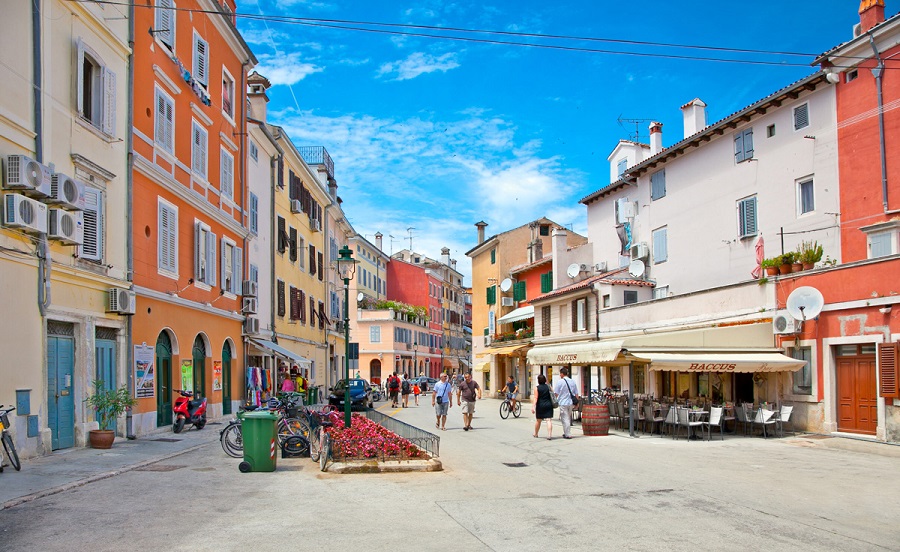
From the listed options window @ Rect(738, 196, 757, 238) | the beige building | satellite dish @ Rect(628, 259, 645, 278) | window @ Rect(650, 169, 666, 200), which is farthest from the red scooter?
window @ Rect(650, 169, 666, 200)

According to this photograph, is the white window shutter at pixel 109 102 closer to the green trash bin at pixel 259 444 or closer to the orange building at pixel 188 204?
the orange building at pixel 188 204

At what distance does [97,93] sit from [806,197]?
2000cm

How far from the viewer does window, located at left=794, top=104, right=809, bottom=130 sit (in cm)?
2378

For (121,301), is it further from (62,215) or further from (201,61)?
(201,61)

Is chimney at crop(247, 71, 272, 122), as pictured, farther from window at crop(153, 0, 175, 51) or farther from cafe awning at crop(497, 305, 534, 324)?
cafe awning at crop(497, 305, 534, 324)

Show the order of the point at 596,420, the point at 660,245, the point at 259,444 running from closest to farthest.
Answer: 1. the point at 259,444
2. the point at 596,420
3. the point at 660,245

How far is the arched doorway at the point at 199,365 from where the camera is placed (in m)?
22.8

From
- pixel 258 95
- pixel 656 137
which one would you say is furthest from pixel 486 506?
pixel 656 137

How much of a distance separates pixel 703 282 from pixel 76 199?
71.6ft

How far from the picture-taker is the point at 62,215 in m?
14.2

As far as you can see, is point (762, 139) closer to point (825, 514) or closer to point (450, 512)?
point (825, 514)

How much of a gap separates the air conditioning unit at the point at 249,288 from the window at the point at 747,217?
1717cm

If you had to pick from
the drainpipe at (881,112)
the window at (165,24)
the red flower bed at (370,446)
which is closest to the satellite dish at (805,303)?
the drainpipe at (881,112)

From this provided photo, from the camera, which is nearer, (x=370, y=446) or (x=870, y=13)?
(x=370, y=446)
